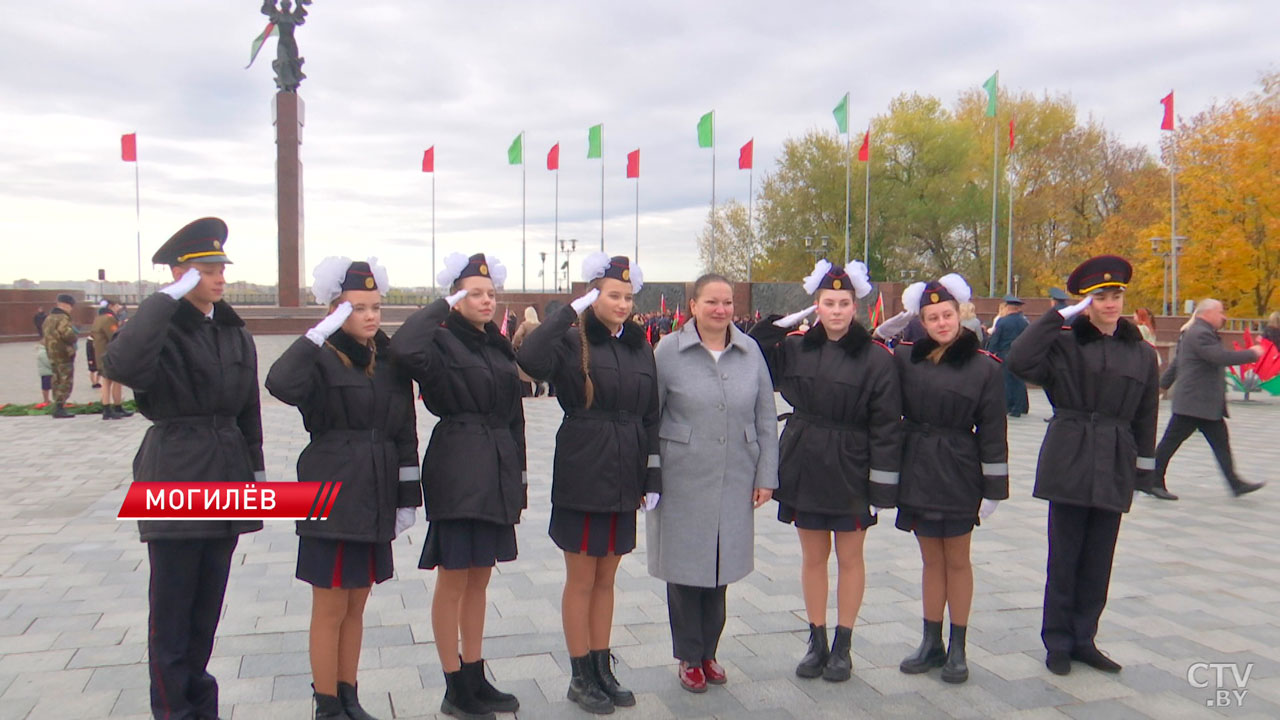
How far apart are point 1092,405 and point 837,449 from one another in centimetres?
133

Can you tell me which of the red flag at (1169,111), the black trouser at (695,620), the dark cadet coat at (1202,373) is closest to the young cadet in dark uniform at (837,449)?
the black trouser at (695,620)

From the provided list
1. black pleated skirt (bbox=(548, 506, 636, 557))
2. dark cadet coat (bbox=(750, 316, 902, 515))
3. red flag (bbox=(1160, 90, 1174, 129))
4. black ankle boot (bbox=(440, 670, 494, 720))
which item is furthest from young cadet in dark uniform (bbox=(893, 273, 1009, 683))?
red flag (bbox=(1160, 90, 1174, 129))

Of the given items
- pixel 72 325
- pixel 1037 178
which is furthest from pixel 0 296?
pixel 1037 178

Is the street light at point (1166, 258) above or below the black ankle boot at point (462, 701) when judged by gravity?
above

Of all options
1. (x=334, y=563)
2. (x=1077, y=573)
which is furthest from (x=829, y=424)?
(x=334, y=563)

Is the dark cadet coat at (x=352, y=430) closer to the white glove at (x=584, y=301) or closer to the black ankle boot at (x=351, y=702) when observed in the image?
the black ankle boot at (x=351, y=702)

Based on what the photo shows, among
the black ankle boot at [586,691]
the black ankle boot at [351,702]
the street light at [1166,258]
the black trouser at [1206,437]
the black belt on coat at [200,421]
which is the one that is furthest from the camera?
the street light at [1166,258]

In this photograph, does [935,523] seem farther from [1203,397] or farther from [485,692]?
[1203,397]

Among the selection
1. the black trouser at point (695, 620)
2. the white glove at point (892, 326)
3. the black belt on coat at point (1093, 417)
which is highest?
the white glove at point (892, 326)

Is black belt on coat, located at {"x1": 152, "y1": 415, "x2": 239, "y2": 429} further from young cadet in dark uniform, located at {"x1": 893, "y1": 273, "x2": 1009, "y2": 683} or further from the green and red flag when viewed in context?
the green and red flag

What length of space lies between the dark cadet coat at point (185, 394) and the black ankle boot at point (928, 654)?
301cm

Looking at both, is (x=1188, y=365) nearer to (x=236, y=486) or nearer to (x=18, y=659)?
(x=236, y=486)

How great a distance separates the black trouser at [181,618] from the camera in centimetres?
345

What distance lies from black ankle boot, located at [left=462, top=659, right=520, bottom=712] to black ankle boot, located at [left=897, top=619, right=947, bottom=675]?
187 centimetres
